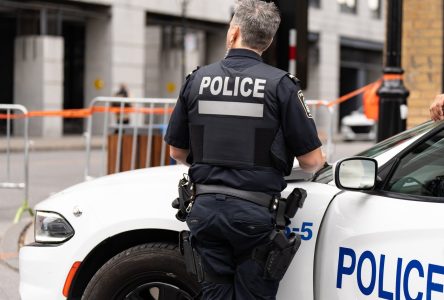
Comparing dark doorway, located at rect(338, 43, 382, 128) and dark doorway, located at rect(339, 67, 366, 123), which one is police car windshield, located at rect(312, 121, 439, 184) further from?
dark doorway, located at rect(339, 67, 366, 123)

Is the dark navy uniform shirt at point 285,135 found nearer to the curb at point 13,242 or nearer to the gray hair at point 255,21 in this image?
the gray hair at point 255,21

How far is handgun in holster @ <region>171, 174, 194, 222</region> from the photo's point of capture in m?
3.14

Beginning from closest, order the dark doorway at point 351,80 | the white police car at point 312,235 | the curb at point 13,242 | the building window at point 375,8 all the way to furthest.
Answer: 1. the white police car at point 312,235
2. the curb at point 13,242
3. the building window at point 375,8
4. the dark doorway at point 351,80

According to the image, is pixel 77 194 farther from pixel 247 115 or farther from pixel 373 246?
pixel 373 246

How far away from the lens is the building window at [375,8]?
40.0 metres

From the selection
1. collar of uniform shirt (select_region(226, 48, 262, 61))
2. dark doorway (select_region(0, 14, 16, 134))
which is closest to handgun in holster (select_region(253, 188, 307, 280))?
collar of uniform shirt (select_region(226, 48, 262, 61))

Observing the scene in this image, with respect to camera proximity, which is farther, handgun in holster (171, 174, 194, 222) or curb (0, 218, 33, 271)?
curb (0, 218, 33, 271)

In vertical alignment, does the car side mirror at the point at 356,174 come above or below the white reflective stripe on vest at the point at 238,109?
below

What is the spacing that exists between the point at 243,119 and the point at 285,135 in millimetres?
192

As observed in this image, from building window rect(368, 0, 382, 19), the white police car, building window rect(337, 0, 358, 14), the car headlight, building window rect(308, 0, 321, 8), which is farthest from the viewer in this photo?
building window rect(368, 0, 382, 19)

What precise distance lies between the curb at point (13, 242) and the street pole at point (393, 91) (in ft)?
11.3

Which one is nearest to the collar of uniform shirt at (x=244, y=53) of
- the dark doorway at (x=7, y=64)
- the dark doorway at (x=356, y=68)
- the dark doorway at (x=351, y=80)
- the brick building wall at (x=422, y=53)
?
the brick building wall at (x=422, y=53)

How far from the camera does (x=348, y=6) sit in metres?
38.3

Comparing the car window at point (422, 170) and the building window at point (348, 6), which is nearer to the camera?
the car window at point (422, 170)
